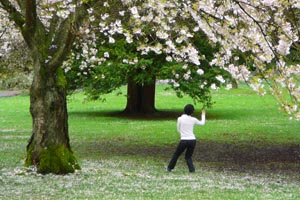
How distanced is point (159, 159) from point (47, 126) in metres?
5.10

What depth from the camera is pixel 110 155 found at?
61.3 feet

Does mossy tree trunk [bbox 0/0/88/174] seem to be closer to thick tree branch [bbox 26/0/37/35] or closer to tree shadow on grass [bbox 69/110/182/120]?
thick tree branch [bbox 26/0/37/35]

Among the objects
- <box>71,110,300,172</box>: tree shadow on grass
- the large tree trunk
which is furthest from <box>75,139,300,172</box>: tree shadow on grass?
the large tree trunk

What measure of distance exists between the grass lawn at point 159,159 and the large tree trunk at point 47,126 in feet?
1.19

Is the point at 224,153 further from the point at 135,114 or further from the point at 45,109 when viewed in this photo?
the point at 135,114

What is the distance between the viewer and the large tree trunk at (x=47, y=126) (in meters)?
13.5

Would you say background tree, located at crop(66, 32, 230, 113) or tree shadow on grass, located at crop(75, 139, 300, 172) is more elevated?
background tree, located at crop(66, 32, 230, 113)

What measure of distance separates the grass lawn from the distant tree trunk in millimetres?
890

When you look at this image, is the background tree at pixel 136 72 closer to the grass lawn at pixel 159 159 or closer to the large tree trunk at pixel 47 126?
the grass lawn at pixel 159 159

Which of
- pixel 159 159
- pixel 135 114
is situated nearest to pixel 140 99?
pixel 135 114

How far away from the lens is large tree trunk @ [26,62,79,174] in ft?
44.2

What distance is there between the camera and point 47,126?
13.5 meters

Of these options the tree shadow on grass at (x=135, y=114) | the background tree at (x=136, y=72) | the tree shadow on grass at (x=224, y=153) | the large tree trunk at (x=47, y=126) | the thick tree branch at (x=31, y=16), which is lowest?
the tree shadow on grass at (x=224, y=153)

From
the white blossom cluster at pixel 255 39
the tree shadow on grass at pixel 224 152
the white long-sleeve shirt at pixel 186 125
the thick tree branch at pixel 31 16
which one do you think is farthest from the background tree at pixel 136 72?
the white blossom cluster at pixel 255 39
